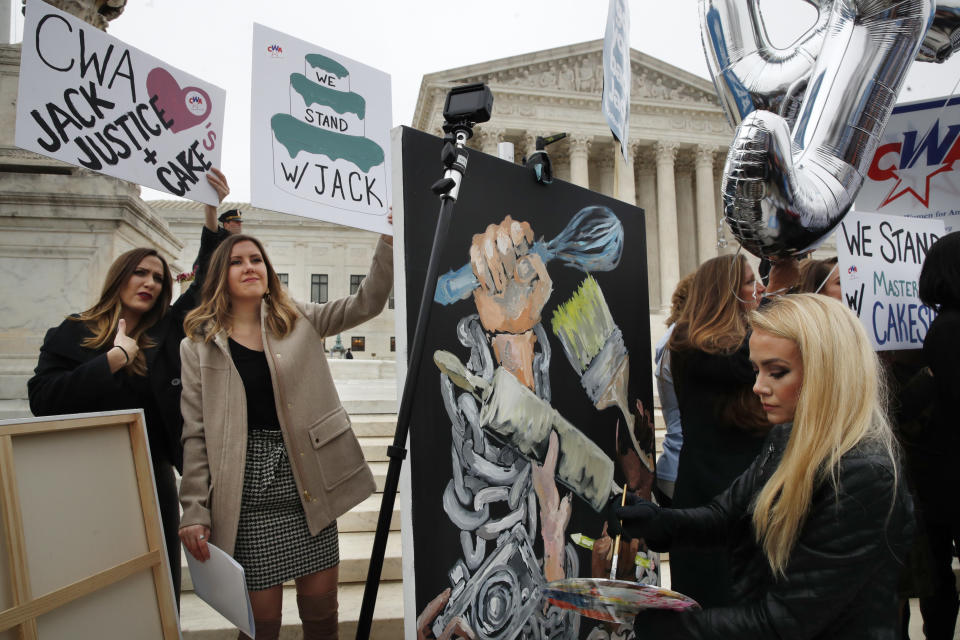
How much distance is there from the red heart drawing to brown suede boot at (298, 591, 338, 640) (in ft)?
6.86

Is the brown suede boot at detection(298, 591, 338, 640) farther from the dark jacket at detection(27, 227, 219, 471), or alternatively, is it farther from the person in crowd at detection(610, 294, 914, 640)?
the person in crowd at detection(610, 294, 914, 640)

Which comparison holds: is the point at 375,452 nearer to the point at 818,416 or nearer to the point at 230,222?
the point at 230,222

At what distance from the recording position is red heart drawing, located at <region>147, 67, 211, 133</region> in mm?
2592

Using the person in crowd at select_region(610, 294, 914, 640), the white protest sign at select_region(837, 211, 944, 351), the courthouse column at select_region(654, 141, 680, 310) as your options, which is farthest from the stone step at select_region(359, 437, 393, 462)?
the courthouse column at select_region(654, 141, 680, 310)

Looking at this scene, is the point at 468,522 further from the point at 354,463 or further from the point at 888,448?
the point at 888,448

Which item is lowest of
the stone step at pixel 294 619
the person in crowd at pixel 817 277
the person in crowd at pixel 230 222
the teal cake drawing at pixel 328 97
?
the stone step at pixel 294 619

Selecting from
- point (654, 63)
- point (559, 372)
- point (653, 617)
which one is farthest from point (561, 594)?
point (654, 63)

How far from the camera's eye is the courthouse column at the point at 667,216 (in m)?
30.1

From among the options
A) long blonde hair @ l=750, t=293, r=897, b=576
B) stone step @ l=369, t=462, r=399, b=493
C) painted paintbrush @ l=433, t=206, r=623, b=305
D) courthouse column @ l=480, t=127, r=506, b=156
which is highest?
courthouse column @ l=480, t=127, r=506, b=156

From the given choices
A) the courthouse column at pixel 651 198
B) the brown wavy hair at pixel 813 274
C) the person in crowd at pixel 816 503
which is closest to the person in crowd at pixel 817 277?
the brown wavy hair at pixel 813 274

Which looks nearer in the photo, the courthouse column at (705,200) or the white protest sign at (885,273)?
the white protest sign at (885,273)

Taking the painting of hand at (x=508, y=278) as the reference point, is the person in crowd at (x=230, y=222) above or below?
above

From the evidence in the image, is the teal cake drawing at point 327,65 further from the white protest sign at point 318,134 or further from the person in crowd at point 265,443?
the person in crowd at point 265,443

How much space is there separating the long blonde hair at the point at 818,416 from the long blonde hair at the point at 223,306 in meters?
1.59
